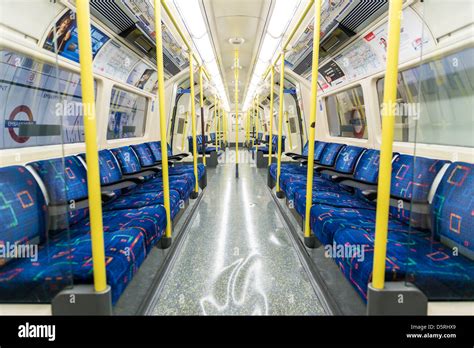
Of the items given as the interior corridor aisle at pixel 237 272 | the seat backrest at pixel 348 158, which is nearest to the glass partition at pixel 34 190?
the interior corridor aisle at pixel 237 272

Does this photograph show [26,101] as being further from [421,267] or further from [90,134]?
[421,267]

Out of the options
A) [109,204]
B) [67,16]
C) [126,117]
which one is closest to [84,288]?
[109,204]

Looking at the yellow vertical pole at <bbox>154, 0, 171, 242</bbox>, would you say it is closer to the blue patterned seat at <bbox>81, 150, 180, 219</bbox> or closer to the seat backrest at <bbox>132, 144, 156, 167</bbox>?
the blue patterned seat at <bbox>81, 150, 180, 219</bbox>

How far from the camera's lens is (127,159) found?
163 inches

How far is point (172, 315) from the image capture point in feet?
6.14

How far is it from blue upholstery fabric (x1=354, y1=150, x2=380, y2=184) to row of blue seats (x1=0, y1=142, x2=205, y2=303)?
8.50 feet

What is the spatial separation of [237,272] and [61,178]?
1681 mm

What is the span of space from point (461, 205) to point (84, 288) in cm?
252

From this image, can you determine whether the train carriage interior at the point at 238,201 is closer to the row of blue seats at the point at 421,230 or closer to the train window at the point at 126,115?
the row of blue seats at the point at 421,230

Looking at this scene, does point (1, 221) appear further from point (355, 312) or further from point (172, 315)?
point (355, 312)

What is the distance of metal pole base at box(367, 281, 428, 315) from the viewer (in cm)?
144

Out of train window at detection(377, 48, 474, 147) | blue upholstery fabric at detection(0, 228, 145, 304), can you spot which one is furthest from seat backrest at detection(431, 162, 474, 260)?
blue upholstery fabric at detection(0, 228, 145, 304)

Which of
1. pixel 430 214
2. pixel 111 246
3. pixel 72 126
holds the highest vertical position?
pixel 72 126

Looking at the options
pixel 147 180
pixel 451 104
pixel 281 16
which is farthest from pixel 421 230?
pixel 147 180
